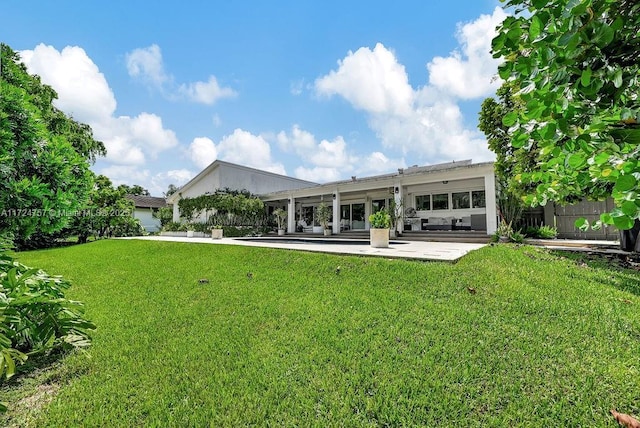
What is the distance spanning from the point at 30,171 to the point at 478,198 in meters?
17.1

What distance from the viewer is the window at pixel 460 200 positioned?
1598 centimetres

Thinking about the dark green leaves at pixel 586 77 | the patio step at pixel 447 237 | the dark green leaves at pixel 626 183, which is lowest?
the patio step at pixel 447 237

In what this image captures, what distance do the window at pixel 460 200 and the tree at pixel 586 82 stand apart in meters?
16.2

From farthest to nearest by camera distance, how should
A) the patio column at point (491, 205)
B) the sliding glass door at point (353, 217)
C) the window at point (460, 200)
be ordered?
the sliding glass door at point (353, 217), the window at point (460, 200), the patio column at point (491, 205)

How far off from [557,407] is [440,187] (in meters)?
15.5

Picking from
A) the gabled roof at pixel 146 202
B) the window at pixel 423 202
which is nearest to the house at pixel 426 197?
the window at pixel 423 202

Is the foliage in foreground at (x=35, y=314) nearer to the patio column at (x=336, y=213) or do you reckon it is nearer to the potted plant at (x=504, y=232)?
the potted plant at (x=504, y=232)

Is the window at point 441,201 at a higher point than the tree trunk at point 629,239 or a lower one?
higher

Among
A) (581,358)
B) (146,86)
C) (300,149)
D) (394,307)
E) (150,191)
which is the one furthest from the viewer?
(150,191)

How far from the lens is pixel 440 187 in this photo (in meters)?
16.7

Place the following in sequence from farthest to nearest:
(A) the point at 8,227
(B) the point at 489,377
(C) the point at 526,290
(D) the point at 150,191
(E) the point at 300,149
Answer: (D) the point at 150,191, (E) the point at 300,149, (C) the point at 526,290, (A) the point at 8,227, (B) the point at 489,377

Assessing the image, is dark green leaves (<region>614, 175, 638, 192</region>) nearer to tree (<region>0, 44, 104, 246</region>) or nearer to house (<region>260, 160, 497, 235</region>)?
tree (<region>0, 44, 104, 246</region>)

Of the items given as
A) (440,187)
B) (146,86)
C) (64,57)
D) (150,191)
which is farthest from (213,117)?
(150,191)

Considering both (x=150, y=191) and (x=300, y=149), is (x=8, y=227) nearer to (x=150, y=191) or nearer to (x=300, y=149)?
(x=300, y=149)
